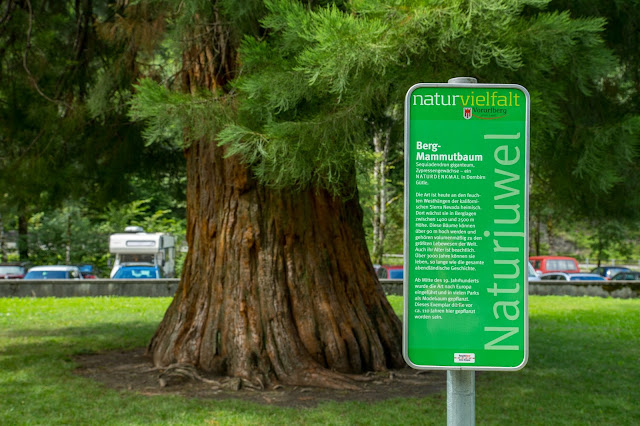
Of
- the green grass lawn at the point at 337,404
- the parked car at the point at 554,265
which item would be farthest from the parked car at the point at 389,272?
the green grass lawn at the point at 337,404

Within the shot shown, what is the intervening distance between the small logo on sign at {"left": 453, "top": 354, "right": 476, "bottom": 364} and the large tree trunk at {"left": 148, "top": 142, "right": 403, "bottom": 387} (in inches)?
234

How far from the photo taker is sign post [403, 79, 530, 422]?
8.63ft

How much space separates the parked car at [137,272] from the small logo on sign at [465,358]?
78.4ft

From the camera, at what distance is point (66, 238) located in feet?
119

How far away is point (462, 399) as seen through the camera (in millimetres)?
2697

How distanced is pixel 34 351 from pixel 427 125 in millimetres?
10005

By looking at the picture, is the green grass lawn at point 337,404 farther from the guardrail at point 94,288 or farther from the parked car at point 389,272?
the parked car at point 389,272

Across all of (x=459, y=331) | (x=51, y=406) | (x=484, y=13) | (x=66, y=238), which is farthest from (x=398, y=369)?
(x=66, y=238)

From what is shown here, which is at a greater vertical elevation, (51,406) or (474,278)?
(474,278)

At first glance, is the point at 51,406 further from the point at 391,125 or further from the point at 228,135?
the point at 391,125

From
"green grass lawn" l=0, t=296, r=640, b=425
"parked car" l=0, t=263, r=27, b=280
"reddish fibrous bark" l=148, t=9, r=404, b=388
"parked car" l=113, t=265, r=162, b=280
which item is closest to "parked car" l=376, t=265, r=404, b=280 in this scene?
"parked car" l=113, t=265, r=162, b=280

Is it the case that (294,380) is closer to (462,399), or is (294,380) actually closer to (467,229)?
(462,399)

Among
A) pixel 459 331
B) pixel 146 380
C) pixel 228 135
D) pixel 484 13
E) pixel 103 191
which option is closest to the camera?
pixel 459 331

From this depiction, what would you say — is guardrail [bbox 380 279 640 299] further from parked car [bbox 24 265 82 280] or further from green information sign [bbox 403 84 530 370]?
green information sign [bbox 403 84 530 370]
